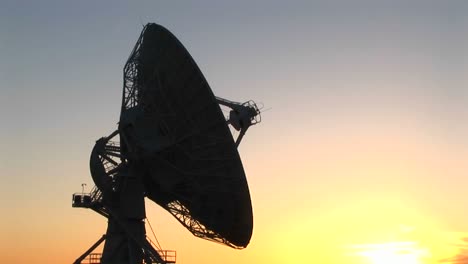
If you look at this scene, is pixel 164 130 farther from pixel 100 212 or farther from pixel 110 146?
pixel 100 212

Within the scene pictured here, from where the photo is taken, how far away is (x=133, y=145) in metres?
41.6

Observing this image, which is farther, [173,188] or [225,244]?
[225,244]

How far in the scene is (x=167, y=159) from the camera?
135ft

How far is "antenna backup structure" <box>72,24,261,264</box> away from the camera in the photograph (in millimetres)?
39500

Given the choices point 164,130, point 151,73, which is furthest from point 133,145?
point 151,73

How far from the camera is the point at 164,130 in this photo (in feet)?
135

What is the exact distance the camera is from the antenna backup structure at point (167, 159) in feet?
130

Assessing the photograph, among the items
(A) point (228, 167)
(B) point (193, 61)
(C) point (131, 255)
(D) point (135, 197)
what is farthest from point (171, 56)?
(C) point (131, 255)

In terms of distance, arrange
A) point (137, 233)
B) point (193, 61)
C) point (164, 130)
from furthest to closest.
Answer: point (137, 233) < point (164, 130) < point (193, 61)

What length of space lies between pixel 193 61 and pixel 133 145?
7.61 meters

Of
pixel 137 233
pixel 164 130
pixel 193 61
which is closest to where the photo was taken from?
pixel 193 61

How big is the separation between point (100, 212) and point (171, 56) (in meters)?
13.3

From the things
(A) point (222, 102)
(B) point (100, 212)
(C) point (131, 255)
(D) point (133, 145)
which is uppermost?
(A) point (222, 102)

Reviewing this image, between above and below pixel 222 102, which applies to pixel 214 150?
below
